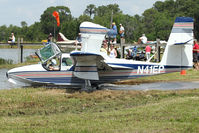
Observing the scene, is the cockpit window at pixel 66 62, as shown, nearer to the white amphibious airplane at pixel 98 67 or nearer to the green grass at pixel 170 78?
the white amphibious airplane at pixel 98 67

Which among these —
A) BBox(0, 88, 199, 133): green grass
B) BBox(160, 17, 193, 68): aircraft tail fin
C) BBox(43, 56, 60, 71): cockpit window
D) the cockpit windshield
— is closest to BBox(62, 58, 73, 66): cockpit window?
BBox(43, 56, 60, 71): cockpit window

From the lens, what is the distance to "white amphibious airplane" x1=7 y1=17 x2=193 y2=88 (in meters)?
15.1

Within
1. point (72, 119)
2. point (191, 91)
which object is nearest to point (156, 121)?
point (72, 119)

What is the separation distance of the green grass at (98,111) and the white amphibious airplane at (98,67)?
0.77 metres

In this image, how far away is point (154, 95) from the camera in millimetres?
13617

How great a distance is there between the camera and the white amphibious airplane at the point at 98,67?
49.7ft

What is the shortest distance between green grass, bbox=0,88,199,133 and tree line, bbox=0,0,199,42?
59.6 m

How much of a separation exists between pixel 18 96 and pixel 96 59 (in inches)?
139

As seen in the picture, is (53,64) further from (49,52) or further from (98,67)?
(98,67)

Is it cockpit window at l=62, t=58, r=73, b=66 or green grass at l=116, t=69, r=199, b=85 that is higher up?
cockpit window at l=62, t=58, r=73, b=66

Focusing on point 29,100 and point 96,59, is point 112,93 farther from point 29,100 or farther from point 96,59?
point 29,100

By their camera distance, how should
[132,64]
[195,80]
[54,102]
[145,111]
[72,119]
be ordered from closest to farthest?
1. [72,119]
2. [145,111]
3. [54,102]
4. [132,64]
5. [195,80]

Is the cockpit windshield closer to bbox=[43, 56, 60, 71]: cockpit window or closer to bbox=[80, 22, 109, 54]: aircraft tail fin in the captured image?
bbox=[43, 56, 60, 71]: cockpit window

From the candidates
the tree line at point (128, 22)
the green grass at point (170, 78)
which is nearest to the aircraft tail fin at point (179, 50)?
the green grass at point (170, 78)
